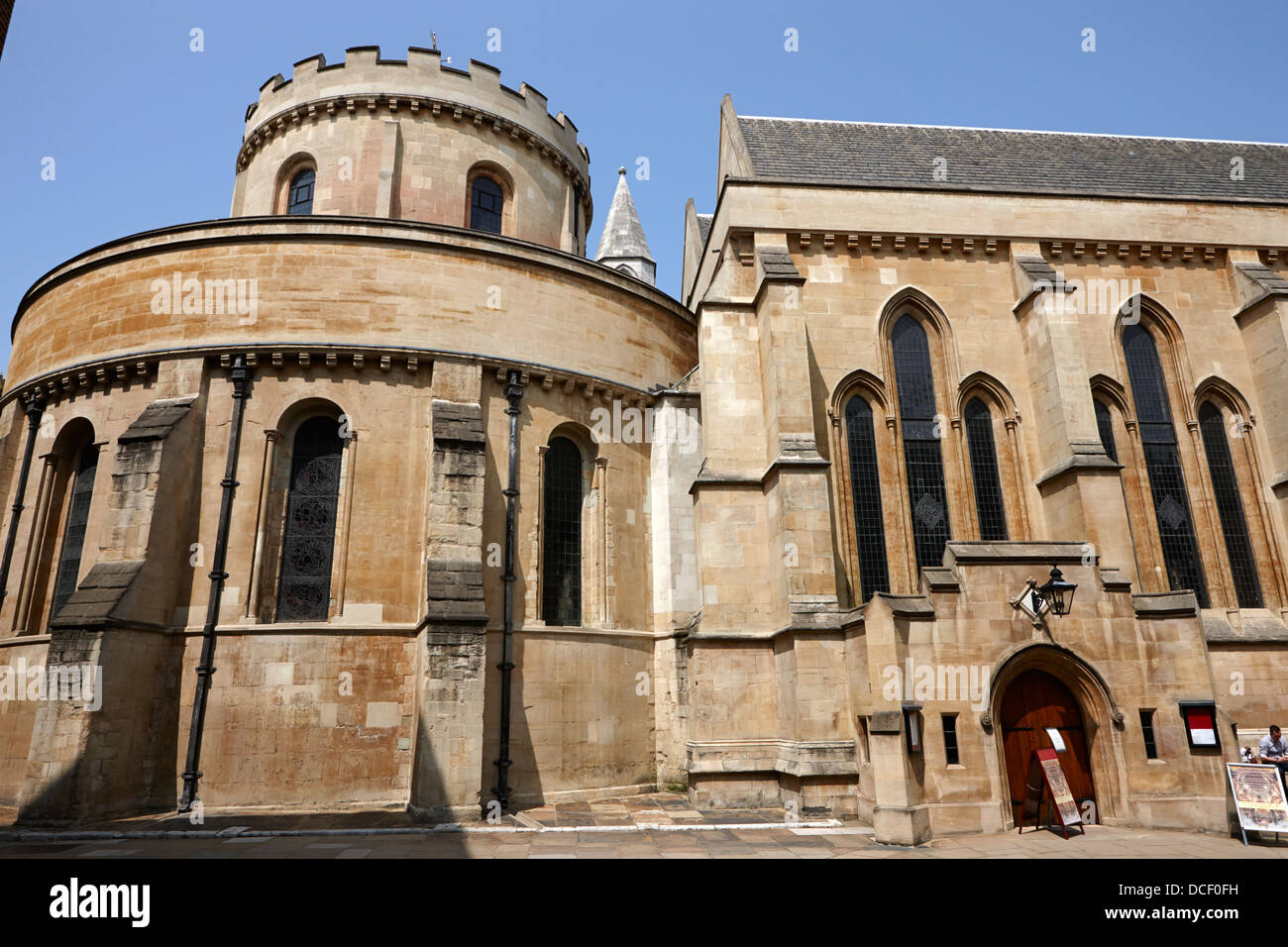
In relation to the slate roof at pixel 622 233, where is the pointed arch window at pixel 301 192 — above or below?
below

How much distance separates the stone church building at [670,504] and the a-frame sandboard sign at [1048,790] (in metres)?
0.37

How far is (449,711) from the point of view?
40.6 ft

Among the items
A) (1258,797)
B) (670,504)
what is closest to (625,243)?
(670,504)

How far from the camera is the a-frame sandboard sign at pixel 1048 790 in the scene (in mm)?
10953

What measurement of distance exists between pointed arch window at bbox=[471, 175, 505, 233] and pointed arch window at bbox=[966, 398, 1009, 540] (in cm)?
1319

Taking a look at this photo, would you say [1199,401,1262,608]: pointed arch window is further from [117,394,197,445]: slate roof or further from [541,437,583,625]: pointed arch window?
[117,394,197,445]: slate roof

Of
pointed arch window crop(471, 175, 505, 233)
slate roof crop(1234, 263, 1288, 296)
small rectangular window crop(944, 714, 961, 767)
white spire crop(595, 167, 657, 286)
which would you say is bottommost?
small rectangular window crop(944, 714, 961, 767)

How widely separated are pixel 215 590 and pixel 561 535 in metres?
6.36

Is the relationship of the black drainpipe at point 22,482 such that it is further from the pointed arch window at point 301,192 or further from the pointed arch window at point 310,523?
the pointed arch window at point 301,192

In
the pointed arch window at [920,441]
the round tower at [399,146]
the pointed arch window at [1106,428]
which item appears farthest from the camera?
the round tower at [399,146]

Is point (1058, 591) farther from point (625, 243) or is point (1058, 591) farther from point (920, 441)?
point (625, 243)

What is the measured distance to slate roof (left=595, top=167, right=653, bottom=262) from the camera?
130 ft

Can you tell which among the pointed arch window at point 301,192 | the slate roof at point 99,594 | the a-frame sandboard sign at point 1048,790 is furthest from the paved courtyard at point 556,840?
the pointed arch window at point 301,192

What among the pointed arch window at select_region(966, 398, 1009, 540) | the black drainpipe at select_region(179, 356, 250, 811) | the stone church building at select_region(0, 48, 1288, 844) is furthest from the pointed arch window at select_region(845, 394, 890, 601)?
the black drainpipe at select_region(179, 356, 250, 811)
